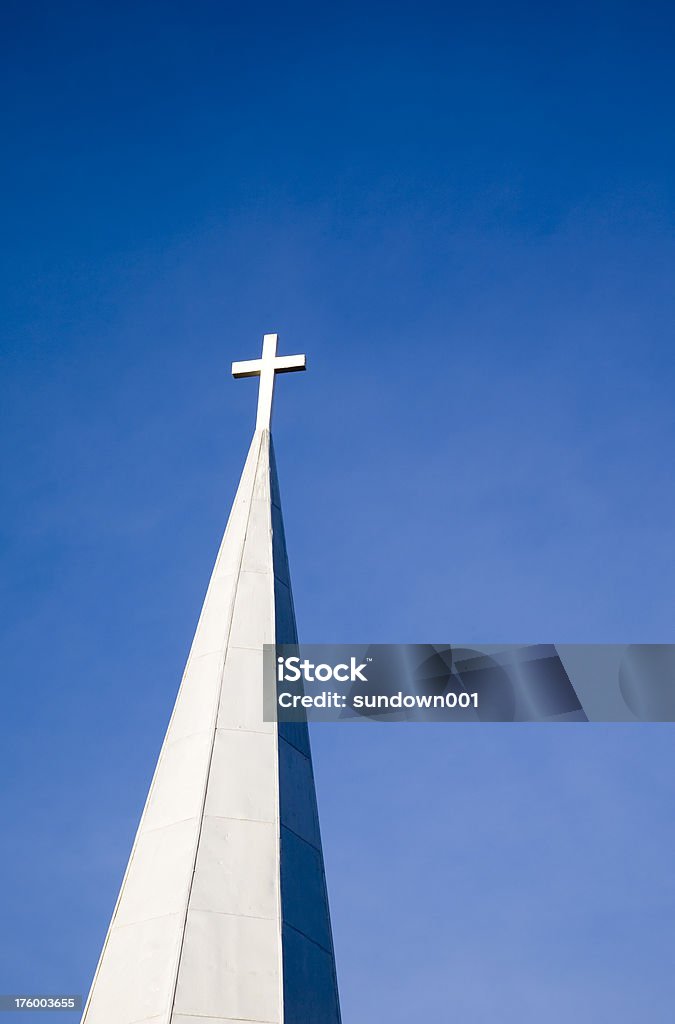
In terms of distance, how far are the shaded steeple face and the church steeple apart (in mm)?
13

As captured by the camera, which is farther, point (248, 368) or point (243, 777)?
point (248, 368)

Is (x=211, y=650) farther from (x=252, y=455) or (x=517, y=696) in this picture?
(x=517, y=696)

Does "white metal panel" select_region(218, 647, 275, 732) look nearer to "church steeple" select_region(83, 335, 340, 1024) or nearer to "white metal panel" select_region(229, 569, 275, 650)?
"church steeple" select_region(83, 335, 340, 1024)


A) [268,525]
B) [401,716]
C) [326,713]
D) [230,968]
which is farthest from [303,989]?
[268,525]

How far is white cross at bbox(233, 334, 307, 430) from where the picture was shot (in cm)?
1667

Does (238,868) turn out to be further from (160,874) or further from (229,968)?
(229,968)

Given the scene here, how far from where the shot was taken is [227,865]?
11430 mm

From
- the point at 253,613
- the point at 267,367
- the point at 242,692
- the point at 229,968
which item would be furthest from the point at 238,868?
the point at 267,367

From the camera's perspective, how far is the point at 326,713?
1402 centimetres

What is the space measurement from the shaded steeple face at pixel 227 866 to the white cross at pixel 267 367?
10.1ft

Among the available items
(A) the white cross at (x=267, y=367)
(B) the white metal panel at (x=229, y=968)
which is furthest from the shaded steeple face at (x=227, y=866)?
(A) the white cross at (x=267, y=367)

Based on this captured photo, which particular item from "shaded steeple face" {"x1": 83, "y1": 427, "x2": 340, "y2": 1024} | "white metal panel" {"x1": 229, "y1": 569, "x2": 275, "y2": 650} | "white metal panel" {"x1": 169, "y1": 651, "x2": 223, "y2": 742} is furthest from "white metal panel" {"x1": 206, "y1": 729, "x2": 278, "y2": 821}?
"white metal panel" {"x1": 229, "y1": 569, "x2": 275, "y2": 650}

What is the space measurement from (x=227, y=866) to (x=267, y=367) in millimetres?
7650

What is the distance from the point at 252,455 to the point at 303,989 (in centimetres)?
693
